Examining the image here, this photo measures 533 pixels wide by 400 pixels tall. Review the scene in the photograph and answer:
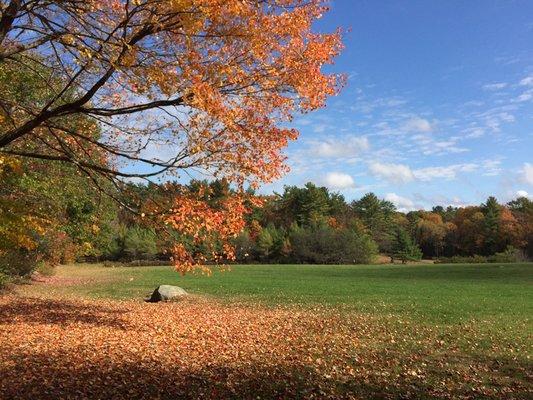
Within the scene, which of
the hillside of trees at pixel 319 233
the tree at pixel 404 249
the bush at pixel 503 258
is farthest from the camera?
the tree at pixel 404 249

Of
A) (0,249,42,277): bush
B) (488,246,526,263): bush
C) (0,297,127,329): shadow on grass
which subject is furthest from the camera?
(488,246,526,263): bush

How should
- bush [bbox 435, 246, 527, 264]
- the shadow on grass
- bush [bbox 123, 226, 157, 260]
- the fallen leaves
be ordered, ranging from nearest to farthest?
the fallen leaves < the shadow on grass < bush [bbox 435, 246, 527, 264] < bush [bbox 123, 226, 157, 260]

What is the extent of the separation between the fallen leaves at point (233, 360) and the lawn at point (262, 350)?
2cm

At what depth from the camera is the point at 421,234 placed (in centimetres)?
10550

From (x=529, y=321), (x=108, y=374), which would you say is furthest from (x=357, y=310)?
(x=108, y=374)

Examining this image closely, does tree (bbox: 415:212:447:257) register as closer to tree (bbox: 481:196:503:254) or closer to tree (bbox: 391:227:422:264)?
tree (bbox: 391:227:422:264)

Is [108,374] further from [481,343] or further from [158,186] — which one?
[481,343]

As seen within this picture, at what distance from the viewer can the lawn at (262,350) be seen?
289 inches

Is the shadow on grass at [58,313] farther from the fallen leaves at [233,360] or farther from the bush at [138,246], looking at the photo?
the bush at [138,246]

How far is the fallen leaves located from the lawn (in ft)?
0.08

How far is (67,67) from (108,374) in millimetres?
5579

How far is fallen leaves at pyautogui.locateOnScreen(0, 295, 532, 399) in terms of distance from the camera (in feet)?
23.7

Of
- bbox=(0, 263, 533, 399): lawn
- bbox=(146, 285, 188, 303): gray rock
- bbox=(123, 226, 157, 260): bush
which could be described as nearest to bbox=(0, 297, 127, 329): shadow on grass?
bbox=(0, 263, 533, 399): lawn

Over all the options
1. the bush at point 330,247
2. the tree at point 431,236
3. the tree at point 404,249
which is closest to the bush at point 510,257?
the tree at point 404,249
